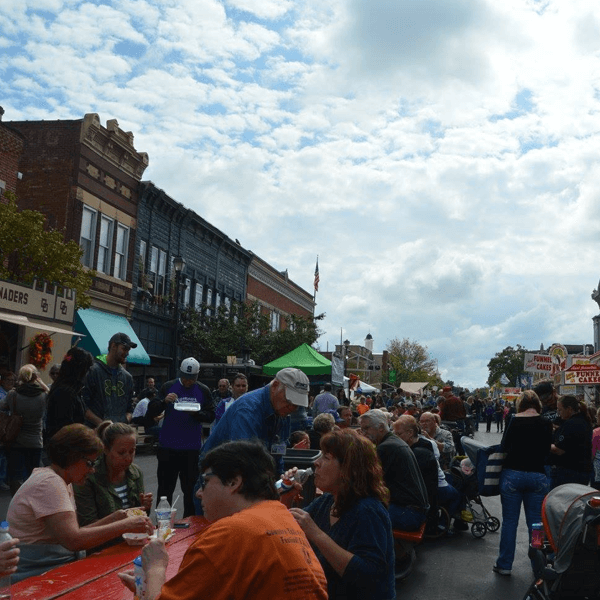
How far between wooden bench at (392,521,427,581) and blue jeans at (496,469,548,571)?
Answer: 113 cm

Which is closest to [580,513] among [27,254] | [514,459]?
[514,459]

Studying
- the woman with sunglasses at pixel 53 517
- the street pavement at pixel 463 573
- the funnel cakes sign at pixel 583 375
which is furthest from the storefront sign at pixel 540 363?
the woman with sunglasses at pixel 53 517

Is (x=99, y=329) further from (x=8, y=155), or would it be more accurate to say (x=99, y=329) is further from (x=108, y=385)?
(x=108, y=385)

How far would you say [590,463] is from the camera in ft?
30.5

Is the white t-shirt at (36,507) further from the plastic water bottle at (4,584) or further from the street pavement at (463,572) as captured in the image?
the street pavement at (463,572)

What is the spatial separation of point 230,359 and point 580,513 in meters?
20.4

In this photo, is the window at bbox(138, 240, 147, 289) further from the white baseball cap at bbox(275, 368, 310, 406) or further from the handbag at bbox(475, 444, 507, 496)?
the white baseball cap at bbox(275, 368, 310, 406)

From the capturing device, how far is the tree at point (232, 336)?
3111 cm

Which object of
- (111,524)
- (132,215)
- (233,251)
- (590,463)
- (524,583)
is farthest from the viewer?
(233,251)

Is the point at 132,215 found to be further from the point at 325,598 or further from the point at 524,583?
the point at 325,598

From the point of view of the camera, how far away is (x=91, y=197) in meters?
25.4

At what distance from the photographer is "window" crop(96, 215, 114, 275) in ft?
85.1

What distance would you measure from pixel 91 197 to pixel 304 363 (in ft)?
32.0

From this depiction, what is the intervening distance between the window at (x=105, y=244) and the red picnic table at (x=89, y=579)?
22.5m
